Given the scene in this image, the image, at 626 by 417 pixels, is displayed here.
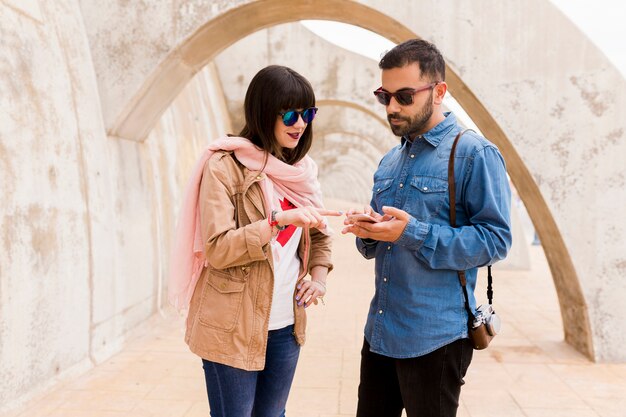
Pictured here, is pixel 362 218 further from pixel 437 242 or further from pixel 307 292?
pixel 307 292

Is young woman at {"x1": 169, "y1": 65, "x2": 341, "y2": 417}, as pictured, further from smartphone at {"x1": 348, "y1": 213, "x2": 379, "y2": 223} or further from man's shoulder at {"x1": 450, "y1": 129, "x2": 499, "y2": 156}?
man's shoulder at {"x1": 450, "y1": 129, "x2": 499, "y2": 156}

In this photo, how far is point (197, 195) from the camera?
2.21 meters

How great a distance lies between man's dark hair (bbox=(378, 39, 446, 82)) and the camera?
2141mm

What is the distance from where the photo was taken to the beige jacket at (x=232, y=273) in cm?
205

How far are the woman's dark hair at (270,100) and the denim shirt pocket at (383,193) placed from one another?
0.46m

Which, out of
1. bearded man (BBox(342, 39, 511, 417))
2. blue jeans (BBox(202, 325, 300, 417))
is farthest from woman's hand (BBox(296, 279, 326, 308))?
bearded man (BBox(342, 39, 511, 417))

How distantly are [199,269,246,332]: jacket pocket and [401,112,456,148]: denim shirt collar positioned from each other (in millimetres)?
932

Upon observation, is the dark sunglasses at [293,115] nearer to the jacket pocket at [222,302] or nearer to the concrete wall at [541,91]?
the jacket pocket at [222,302]

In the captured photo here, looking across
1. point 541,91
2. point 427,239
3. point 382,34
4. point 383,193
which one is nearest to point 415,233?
point 427,239

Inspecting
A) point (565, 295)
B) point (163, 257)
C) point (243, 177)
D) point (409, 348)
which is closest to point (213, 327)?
point (243, 177)

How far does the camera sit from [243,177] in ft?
7.16

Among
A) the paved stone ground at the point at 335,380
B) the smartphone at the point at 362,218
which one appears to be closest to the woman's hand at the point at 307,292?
the smartphone at the point at 362,218

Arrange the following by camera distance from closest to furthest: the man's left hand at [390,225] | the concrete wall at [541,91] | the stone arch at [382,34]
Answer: the man's left hand at [390,225] → the concrete wall at [541,91] → the stone arch at [382,34]

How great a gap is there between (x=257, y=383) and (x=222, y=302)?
444mm
